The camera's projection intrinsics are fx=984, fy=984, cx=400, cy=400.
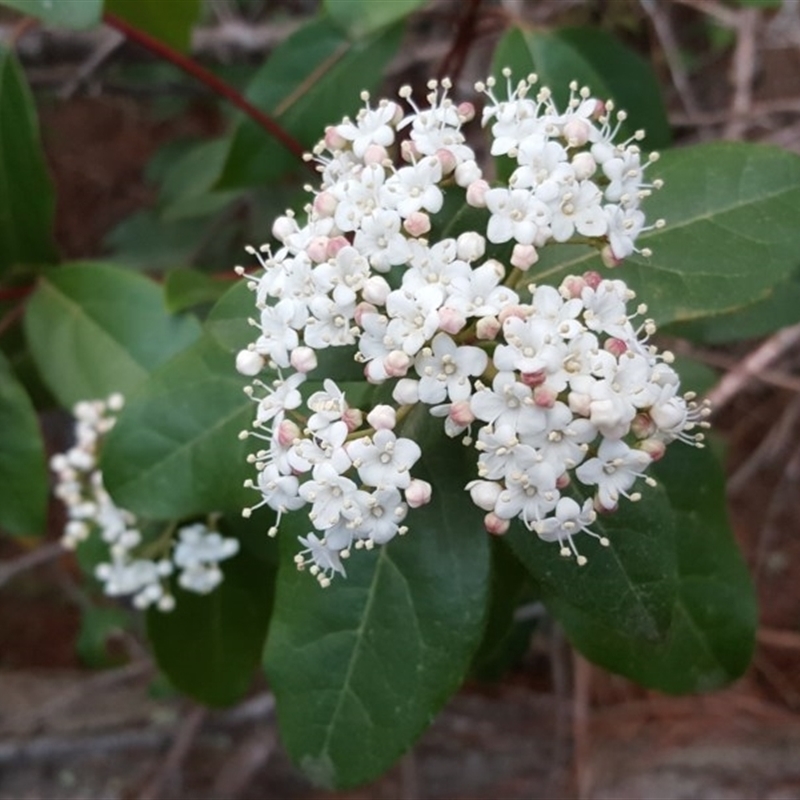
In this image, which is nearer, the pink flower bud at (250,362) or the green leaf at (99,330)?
Result: the pink flower bud at (250,362)

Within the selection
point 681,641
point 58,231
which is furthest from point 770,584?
point 58,231

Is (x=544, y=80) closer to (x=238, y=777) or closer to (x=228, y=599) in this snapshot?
(x=228, y=599)

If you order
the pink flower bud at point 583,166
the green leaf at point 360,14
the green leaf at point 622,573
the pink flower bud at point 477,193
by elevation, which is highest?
the green leaf at point 360,14

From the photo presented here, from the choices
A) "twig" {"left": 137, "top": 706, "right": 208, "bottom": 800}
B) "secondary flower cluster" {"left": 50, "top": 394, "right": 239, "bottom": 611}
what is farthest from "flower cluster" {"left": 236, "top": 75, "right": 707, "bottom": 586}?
"twig" {"left": 137, "top": 706, "right": 208, "bottom": 800}

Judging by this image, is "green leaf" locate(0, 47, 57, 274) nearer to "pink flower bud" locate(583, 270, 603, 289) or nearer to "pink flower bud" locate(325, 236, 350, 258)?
"pink flower bud" locate(325, 236, 350, 258)

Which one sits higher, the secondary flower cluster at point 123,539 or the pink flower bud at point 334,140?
the pink flower bud at point 334,140

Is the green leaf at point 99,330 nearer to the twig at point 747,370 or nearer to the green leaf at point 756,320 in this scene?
the green leaf at point 756,320

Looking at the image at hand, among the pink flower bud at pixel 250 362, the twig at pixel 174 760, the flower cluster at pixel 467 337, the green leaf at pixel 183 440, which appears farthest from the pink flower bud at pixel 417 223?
the twig at pixel 174 760

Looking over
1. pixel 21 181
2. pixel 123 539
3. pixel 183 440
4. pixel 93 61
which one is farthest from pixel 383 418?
pixel 93 61
